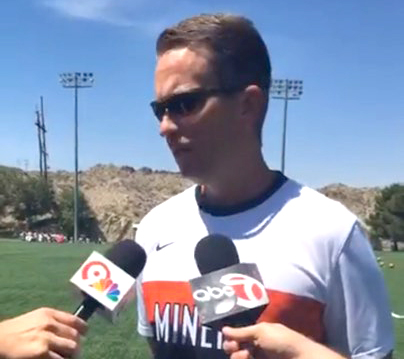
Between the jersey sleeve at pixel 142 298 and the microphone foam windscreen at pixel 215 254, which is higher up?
the microphone foam windscreen at pixel 215 254

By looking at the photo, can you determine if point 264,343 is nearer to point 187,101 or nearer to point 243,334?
point 243,334

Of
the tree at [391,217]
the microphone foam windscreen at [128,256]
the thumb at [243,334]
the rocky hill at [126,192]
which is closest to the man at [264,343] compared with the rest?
the thumb at [243,334]

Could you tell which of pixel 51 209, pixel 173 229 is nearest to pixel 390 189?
pixel 51 209

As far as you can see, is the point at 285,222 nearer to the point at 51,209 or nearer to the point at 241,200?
the point at 241,200

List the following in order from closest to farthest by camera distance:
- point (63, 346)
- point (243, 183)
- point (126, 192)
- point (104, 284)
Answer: point (63, 346)
point (104, 284)
point (243, 183)
point (126, 192)

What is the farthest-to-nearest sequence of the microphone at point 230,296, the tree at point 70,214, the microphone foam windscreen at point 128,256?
the tree at point 70,214
the microphone foam windscreen at point 128,256
the microphone at point 230,296

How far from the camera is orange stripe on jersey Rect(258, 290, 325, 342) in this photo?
2.61 m

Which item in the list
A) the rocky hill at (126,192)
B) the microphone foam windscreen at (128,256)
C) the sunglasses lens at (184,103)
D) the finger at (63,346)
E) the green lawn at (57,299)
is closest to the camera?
the finger at (63,346)

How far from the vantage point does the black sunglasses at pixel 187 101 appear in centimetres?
273

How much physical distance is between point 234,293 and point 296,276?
45 centimetres

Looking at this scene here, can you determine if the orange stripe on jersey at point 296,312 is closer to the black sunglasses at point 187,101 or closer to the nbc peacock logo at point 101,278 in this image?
the nbc peacock logo at point 101,278

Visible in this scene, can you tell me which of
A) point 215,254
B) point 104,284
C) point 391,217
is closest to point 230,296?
point 215,254

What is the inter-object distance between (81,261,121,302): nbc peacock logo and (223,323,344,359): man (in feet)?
1.19

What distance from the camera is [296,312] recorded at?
8.58 ft
